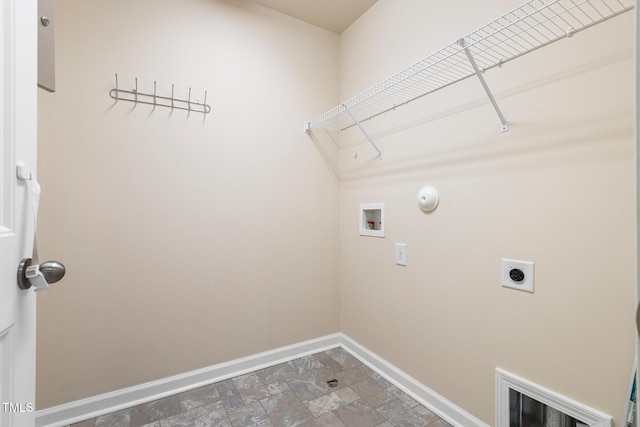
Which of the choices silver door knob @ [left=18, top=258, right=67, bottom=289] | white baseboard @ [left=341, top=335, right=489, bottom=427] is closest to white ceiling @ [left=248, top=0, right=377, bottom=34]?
silver door knob @ [left=18, top=258, right=67, bottom=289]

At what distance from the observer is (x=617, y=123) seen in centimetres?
97

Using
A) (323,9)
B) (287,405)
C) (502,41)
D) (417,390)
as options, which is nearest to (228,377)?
(287,405)

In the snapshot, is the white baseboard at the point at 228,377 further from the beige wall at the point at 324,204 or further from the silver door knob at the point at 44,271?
the silver door knob at the point at 44,271

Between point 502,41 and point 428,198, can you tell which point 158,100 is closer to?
point 428,198

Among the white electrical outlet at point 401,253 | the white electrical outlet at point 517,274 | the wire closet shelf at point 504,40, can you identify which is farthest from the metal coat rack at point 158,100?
the white electrical outlet at point 517,274

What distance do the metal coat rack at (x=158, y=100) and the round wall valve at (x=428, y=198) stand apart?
141 centimetres

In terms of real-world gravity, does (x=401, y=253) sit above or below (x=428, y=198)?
below

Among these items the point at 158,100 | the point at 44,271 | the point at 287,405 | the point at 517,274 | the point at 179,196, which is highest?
the point at 158,100

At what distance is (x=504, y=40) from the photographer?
1241 mm

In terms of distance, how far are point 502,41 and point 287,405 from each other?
203cm

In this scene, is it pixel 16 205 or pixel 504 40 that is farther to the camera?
pixel 504 40

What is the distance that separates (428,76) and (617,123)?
0.82 meters

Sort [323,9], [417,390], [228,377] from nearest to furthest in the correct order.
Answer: [417,390]
[228,377]
[323,9]

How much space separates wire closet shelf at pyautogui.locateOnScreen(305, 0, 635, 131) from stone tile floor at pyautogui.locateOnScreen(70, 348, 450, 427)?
1.69 metres
